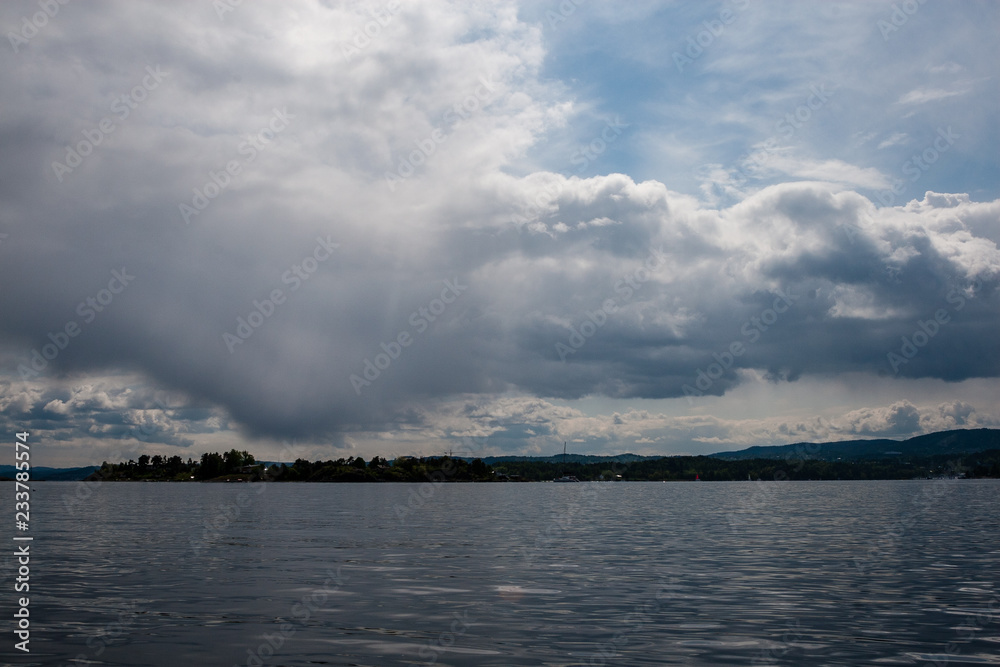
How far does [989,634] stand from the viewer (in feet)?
88.0

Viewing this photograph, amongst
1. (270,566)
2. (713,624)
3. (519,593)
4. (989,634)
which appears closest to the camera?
(989,634)

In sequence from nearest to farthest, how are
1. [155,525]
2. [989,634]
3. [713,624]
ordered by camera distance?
1. [989,634]
2. [713,624]
3. [155,525]

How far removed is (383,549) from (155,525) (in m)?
42.1

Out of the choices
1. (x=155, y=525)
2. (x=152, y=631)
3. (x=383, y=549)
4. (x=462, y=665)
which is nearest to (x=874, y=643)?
(x=462, y=665)

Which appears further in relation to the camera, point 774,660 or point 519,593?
point 519,593

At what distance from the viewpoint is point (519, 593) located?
36312 millimetres

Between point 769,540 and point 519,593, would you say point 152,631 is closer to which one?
point 519,593

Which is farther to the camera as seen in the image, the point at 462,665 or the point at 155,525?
the point at 155,525

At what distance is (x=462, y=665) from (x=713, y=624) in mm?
10844

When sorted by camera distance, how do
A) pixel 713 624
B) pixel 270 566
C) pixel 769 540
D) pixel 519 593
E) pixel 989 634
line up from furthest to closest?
pixel 769 540 → pixel 270 566 → pixel 519 593 → pixel 713 624 → pixel 989 634

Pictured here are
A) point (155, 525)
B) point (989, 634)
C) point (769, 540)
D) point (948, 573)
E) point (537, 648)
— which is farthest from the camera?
point (155, 525)

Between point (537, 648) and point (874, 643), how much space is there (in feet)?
36.8

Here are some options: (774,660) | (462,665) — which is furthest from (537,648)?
(774,660)

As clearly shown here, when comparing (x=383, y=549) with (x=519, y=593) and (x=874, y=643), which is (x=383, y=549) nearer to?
(x=519, y=593)
